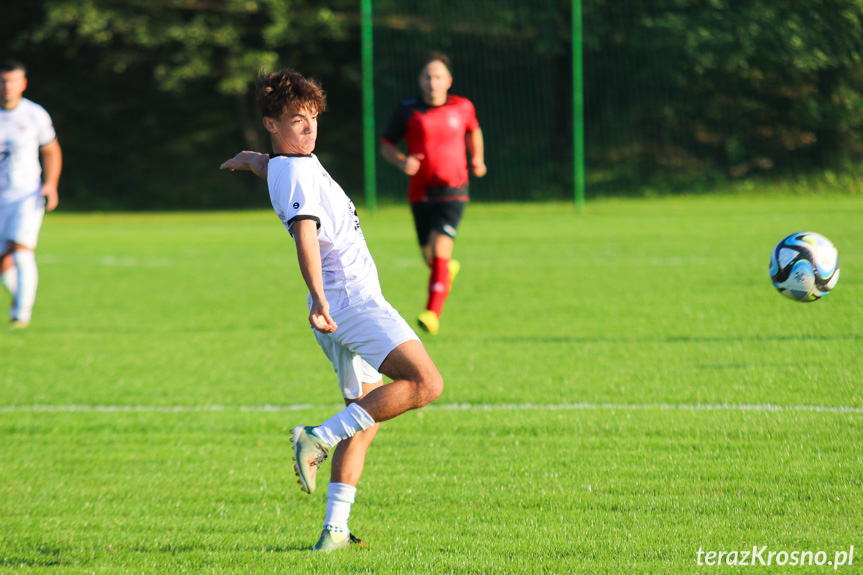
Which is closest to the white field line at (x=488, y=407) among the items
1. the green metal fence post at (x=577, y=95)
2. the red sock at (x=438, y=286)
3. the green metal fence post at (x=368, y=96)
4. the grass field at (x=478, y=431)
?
the grass field at (x=478, y=431)

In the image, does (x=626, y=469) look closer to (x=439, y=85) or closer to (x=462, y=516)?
(x=462, y=516)

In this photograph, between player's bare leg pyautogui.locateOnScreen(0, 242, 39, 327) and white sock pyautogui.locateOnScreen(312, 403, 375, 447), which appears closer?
white sock pyautogui.locateOnScreen(312, 403, 375, 447)

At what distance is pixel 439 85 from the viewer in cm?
847

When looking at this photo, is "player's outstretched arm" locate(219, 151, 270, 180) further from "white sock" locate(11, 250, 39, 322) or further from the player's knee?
"white sock" locate(11, 250, 39, 322)

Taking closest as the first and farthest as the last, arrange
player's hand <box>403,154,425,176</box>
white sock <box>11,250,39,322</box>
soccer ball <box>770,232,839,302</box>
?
1. soccer ball <box>770,232,839,302</box>
2. player's hand <box>403,154,425,176</box>
3. white sock <box>11,250,39,322</box>

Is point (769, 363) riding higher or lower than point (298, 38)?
lower

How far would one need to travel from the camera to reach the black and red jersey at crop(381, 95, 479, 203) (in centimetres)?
867

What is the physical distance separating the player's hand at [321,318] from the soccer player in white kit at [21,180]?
6.44 meters

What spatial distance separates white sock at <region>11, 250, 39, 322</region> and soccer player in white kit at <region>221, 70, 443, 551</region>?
6438 mm

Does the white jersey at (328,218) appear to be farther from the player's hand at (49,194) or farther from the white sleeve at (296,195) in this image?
the player's hand at (49,194)

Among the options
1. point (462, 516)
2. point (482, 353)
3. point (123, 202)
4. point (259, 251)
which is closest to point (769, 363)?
point (482, 353)

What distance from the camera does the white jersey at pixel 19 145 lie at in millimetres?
9070

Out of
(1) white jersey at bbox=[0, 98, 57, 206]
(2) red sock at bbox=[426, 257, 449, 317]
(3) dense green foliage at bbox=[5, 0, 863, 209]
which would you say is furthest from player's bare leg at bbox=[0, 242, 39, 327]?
(3) dense green foliage at bbox=[5, 0, 863, 209]

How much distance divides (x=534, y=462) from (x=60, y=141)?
1165 inches
